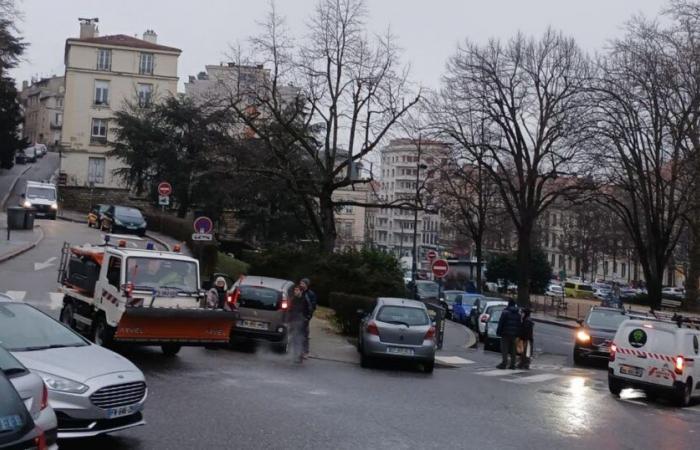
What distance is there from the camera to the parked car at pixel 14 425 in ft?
17.5

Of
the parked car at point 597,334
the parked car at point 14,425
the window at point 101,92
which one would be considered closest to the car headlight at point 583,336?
the parked car at point 597,334

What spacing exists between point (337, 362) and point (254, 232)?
36622mm

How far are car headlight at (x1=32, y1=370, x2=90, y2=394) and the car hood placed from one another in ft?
0.15

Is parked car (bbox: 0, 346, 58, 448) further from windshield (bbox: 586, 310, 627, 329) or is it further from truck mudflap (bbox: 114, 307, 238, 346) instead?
windshield (bbox: 586, 310, 627, 329)

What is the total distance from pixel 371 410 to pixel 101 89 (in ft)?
242

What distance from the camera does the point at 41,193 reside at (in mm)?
52750

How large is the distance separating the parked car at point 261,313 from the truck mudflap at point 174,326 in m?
3.57

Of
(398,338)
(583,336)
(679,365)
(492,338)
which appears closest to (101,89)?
(492,338)

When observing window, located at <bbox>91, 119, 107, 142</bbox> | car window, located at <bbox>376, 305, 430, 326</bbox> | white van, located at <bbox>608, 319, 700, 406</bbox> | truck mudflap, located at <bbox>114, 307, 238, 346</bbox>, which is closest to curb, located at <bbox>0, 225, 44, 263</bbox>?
car window, located at <bbox>376, 305, 430, 326</bbox>

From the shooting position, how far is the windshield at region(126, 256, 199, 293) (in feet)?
54.0

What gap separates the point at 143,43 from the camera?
82438mm

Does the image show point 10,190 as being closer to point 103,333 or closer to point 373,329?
point 373,329

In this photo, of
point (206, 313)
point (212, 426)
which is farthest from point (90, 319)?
point (212, 426)

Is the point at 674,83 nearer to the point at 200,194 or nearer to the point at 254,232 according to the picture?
the point at 254,232
